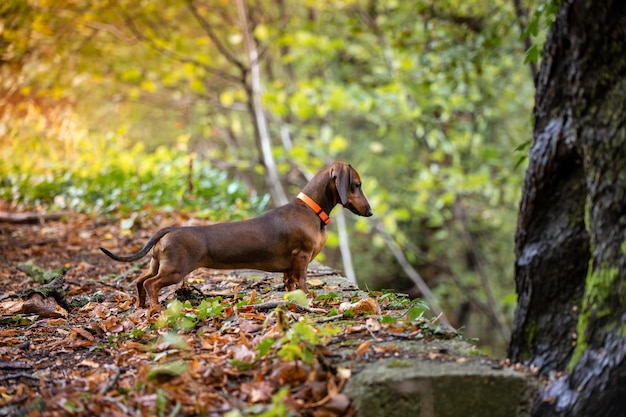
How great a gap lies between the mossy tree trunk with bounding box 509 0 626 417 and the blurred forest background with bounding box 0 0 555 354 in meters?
4.32

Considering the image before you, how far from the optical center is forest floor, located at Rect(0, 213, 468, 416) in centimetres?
295

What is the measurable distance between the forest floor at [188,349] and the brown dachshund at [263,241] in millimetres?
207

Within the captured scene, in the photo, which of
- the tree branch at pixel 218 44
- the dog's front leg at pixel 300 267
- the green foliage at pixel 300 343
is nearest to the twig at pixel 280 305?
the dog's front leg at pixel 300 267

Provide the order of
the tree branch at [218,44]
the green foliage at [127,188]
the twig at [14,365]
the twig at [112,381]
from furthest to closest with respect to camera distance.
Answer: the tree branch at [218,44], the green foliage at [127,188], the twig at [14,365], the twig at [112,381]

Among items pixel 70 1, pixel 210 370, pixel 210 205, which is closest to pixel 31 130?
pixel 70 1

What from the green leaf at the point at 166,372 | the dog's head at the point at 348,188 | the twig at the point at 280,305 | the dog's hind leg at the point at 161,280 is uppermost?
the dog's head at the point at 348,188

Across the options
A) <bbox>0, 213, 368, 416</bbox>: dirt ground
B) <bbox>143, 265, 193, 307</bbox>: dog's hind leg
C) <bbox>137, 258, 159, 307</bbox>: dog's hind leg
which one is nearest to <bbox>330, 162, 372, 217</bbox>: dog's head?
<bbox>0, 213, 368, 416</bbox>: dirt ground

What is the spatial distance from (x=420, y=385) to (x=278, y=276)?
270 centimetres

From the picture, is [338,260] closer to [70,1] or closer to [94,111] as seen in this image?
[94,111]

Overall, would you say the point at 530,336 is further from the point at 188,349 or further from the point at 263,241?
the point at 263,241

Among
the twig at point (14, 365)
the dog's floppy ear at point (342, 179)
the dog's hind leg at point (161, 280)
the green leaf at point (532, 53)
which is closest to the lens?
the twig at point (14, 365)

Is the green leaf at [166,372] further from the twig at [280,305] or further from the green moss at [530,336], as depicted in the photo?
the green moss at [530,336]

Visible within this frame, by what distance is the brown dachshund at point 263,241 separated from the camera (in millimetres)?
4383

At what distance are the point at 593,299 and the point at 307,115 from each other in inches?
386
